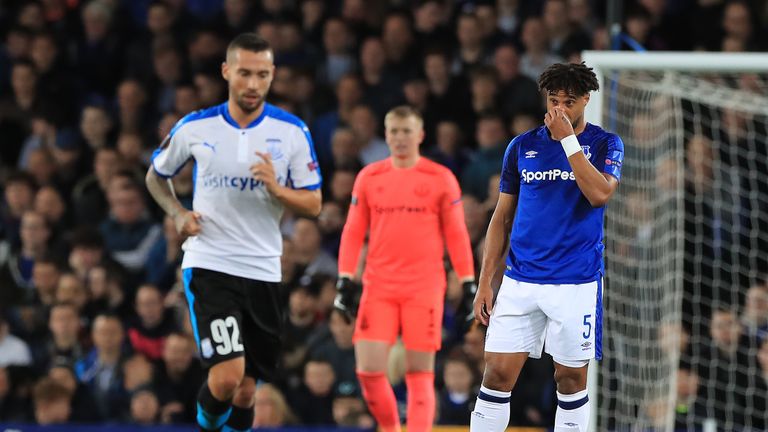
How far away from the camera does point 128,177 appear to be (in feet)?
38.1

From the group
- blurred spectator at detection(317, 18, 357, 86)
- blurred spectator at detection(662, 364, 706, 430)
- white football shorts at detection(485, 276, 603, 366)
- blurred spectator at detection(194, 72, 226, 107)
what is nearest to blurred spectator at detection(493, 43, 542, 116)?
blurred spectator at detection(317, 18, 357, 86)

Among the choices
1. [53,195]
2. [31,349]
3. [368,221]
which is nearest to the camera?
[368,221]

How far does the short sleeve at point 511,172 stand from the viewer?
607cm

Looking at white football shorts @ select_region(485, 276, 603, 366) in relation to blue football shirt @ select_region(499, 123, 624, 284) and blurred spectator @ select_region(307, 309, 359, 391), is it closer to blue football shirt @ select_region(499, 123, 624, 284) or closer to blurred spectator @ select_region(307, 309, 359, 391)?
blue football shirt @ select_region(499, 123, 624, 284)

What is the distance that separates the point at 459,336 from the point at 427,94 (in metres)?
2.46

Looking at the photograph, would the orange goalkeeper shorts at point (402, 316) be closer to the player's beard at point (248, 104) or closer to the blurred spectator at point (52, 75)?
the player's beard at point (248, 104)

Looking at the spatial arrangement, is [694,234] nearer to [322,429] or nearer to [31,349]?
[322,429]

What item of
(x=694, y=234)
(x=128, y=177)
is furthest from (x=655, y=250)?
(x=128, y=177)

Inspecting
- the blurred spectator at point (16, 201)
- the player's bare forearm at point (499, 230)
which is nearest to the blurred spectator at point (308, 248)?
the blurred spectator at point (16, 201)

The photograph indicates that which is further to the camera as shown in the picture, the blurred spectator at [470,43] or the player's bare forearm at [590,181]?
the blurred spectator at [470,43]

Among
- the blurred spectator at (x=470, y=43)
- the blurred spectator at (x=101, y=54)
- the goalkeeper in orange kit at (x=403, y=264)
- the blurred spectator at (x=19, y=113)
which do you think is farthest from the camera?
the blurred spectator at (x=101, y=54)

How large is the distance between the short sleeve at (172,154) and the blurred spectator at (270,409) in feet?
10.5

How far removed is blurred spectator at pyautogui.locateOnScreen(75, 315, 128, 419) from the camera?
34.1 feet

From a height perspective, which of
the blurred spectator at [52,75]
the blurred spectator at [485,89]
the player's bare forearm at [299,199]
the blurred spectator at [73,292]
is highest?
the blurred spectator at [52,75]
